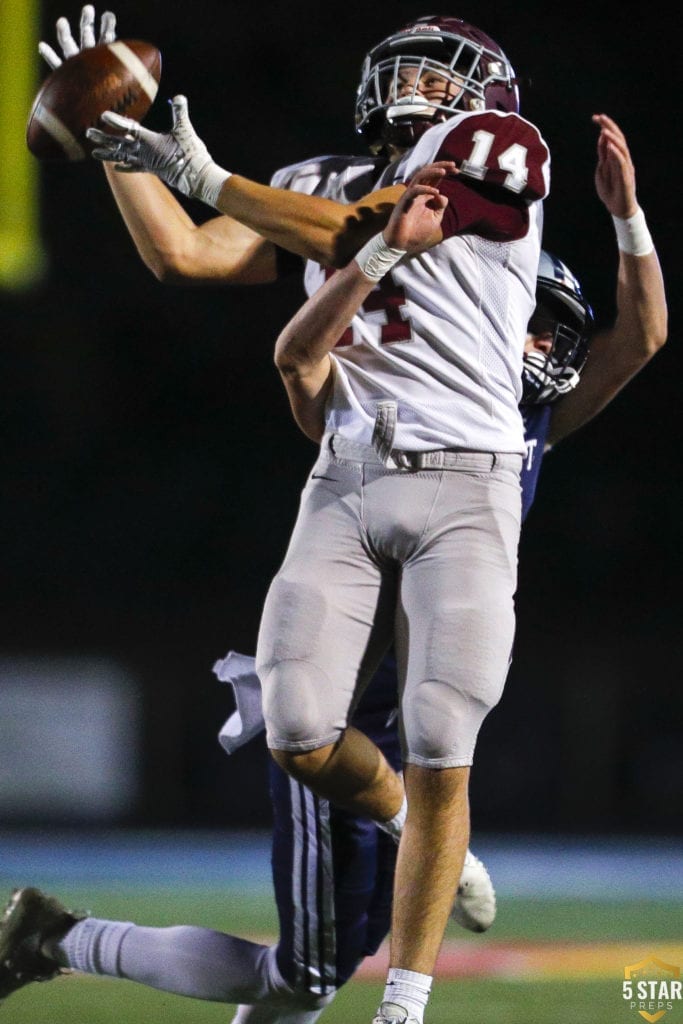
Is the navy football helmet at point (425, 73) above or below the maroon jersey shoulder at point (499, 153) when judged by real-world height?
above

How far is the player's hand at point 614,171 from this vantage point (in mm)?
2426

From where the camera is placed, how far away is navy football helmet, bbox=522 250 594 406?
9.17 feet

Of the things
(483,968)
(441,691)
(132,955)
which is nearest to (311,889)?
(132,955)

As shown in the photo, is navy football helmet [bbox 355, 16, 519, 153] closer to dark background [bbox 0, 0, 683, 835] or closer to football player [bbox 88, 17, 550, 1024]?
football player [bbox 88, 17, 550, 1024]

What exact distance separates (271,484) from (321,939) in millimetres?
4400

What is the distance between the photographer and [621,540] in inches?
269

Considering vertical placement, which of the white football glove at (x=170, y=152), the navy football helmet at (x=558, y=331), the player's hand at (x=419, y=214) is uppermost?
the white football glove at (x=170, y=152)

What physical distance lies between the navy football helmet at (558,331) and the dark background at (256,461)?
3438 millimetres

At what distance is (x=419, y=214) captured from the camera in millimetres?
2195

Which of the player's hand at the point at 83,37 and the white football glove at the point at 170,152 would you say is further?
the player's hand at the point at 83,37

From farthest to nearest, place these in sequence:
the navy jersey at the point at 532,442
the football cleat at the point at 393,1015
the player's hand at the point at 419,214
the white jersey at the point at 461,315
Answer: the navy jersey at the point at 532,442
the white jersey at the point at 461,315
the player's hand at the point at 419,214
the football cleat at the point at 393,1015

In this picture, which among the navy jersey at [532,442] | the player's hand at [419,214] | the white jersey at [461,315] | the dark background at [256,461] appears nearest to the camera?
the player's hand at [419,214]

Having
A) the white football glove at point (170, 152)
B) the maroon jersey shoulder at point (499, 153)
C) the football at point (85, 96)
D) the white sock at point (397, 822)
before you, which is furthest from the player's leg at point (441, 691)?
the football at point (85, 96)

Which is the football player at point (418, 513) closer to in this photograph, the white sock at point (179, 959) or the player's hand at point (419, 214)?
the player's hand at point (419, 214)
